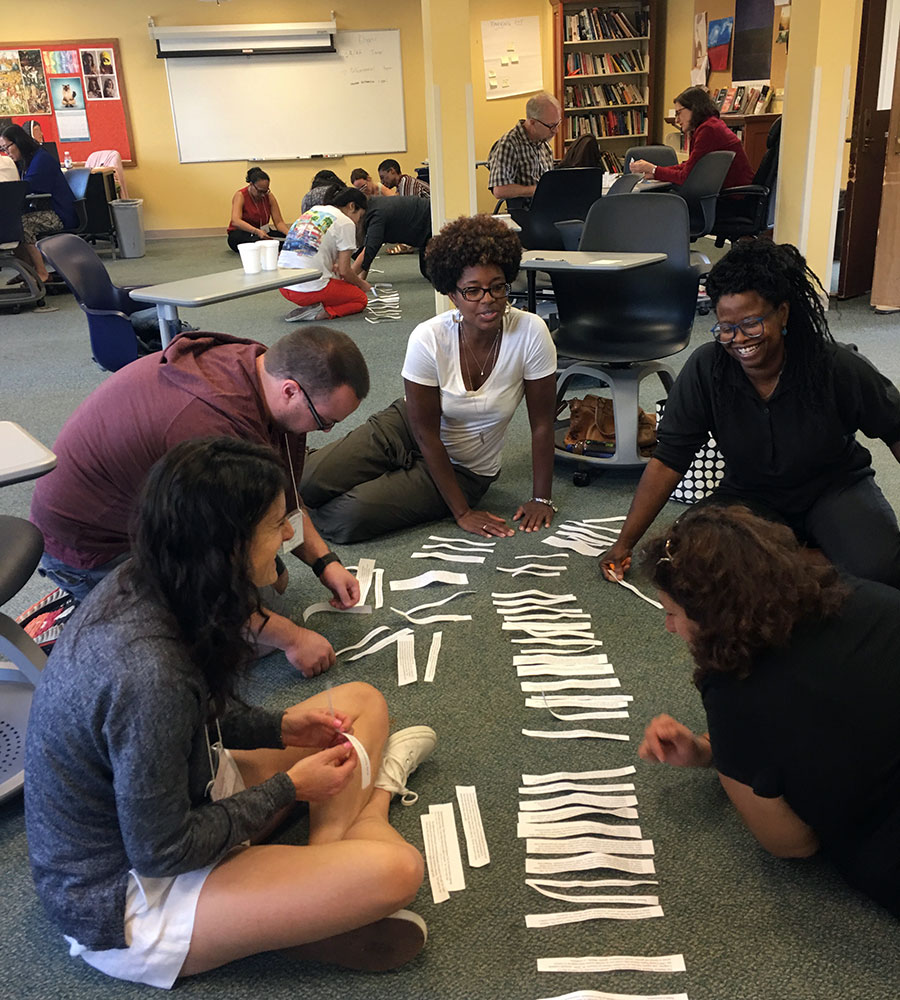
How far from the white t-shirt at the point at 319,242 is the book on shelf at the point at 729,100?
171 inches

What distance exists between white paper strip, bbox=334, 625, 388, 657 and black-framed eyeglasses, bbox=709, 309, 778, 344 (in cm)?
110

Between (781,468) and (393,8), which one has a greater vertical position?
(393,8)

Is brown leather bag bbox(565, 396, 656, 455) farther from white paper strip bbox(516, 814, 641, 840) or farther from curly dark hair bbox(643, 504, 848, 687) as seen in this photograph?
curly dark hair bbox(643, 504, 848, 687)

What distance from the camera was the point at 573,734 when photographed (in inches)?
76.0

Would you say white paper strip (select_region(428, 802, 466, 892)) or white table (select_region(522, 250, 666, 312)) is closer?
white paper strip (select_region(428, 802, 466, 892))

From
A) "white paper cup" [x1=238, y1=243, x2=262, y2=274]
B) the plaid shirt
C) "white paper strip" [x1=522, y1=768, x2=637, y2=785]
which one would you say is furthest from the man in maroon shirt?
the plaid shirt

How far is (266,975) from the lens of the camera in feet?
4.59

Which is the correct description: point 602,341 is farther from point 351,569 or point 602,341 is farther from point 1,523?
point 1,523

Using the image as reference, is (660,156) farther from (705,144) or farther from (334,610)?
(334,610)

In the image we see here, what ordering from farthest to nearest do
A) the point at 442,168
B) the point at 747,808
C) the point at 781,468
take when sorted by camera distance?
the point at 442,168
the point at 781,468
the point at 747,808

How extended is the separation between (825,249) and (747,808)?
513 centimetres

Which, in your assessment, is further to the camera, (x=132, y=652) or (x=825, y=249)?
(x=825, y=249)

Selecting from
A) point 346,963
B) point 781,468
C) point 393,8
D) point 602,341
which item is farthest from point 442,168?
point 393,8

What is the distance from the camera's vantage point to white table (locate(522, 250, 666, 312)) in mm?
3203
